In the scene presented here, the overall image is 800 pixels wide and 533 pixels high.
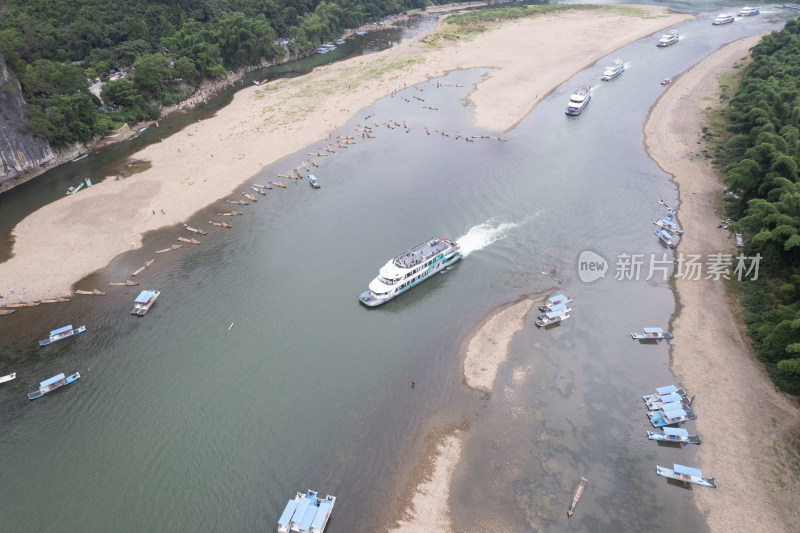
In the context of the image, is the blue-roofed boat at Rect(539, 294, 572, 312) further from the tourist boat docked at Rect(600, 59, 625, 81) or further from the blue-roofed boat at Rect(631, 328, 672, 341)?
the tourist boat docked at Rect(600, 59, 625, 81)

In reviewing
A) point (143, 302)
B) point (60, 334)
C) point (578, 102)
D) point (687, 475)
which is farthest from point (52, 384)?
point (578, 102)

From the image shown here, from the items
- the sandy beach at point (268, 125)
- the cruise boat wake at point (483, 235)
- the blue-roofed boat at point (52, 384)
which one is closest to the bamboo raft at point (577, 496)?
the cruise boat wake at point (483, 235)

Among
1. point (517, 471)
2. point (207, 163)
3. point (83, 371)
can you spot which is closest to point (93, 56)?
point (207, 163)

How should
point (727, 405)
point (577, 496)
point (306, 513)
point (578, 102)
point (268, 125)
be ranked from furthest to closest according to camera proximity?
1. point (578, 102)
2. point (268, 125)
3. point (727, 405)
4. point (577, 496)
5. point (306, 513)

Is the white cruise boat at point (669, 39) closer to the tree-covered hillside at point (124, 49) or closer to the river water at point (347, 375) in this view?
the river water at point (347, 375)

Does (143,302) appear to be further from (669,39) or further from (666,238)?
(669,39)

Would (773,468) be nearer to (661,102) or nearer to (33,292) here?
(33,292)

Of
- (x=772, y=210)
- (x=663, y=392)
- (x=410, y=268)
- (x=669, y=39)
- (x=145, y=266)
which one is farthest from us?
(x=669, y=39)
